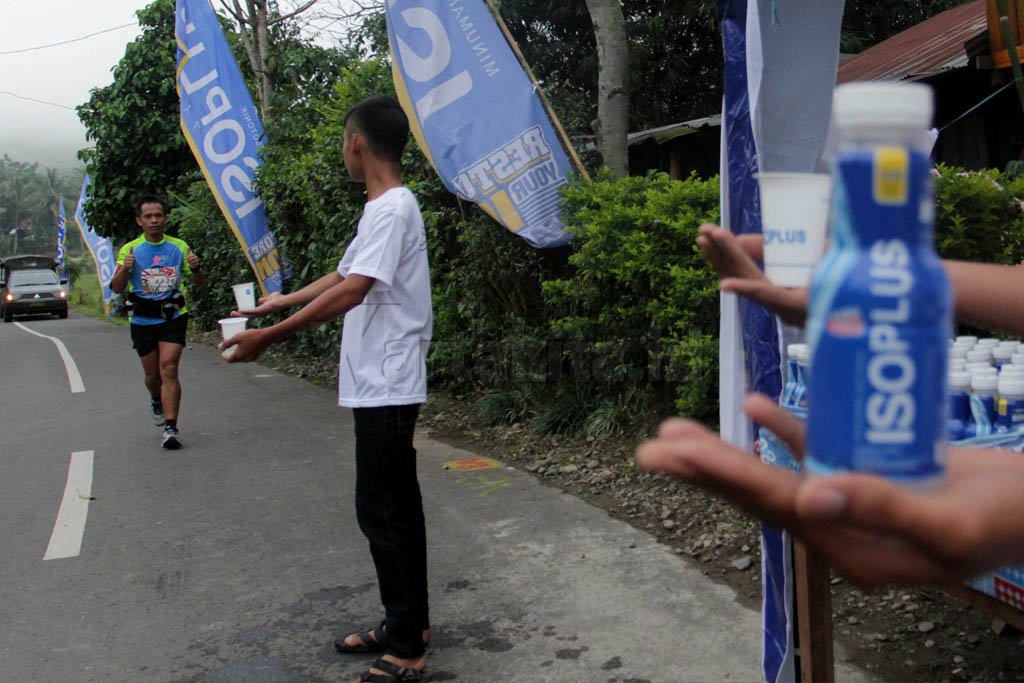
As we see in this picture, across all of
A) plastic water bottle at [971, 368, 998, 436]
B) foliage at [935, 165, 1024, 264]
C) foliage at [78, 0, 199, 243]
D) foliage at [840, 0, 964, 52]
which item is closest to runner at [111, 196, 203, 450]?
foliage at [935, 165, 1024, 264]

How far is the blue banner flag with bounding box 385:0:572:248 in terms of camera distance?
6.46 metres

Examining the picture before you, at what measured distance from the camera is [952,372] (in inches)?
106

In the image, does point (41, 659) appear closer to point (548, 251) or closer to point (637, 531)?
point (637, 531)

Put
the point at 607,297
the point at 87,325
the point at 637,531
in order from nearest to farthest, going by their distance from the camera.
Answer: the point at 637,531 < the point at 607,297 < the point at 87,325

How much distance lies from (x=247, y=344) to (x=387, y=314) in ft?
1.66

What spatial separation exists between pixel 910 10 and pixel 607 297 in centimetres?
1318

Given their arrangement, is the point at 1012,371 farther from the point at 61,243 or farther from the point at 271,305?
the point at 61,243

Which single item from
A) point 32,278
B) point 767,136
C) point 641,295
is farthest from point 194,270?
point 32,278

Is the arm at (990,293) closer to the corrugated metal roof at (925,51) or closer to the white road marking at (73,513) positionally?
the white road marking at (73,513)

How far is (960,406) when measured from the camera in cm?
262

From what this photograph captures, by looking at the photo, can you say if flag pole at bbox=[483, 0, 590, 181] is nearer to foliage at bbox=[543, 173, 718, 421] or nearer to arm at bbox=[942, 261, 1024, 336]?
foliage at bbox=[543, 173, 718, 421]

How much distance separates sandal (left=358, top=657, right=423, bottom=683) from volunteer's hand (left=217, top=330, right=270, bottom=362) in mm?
1200

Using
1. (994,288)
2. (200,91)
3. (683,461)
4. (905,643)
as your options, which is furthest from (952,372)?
(200,91)

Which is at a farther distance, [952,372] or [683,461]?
[952,372]
